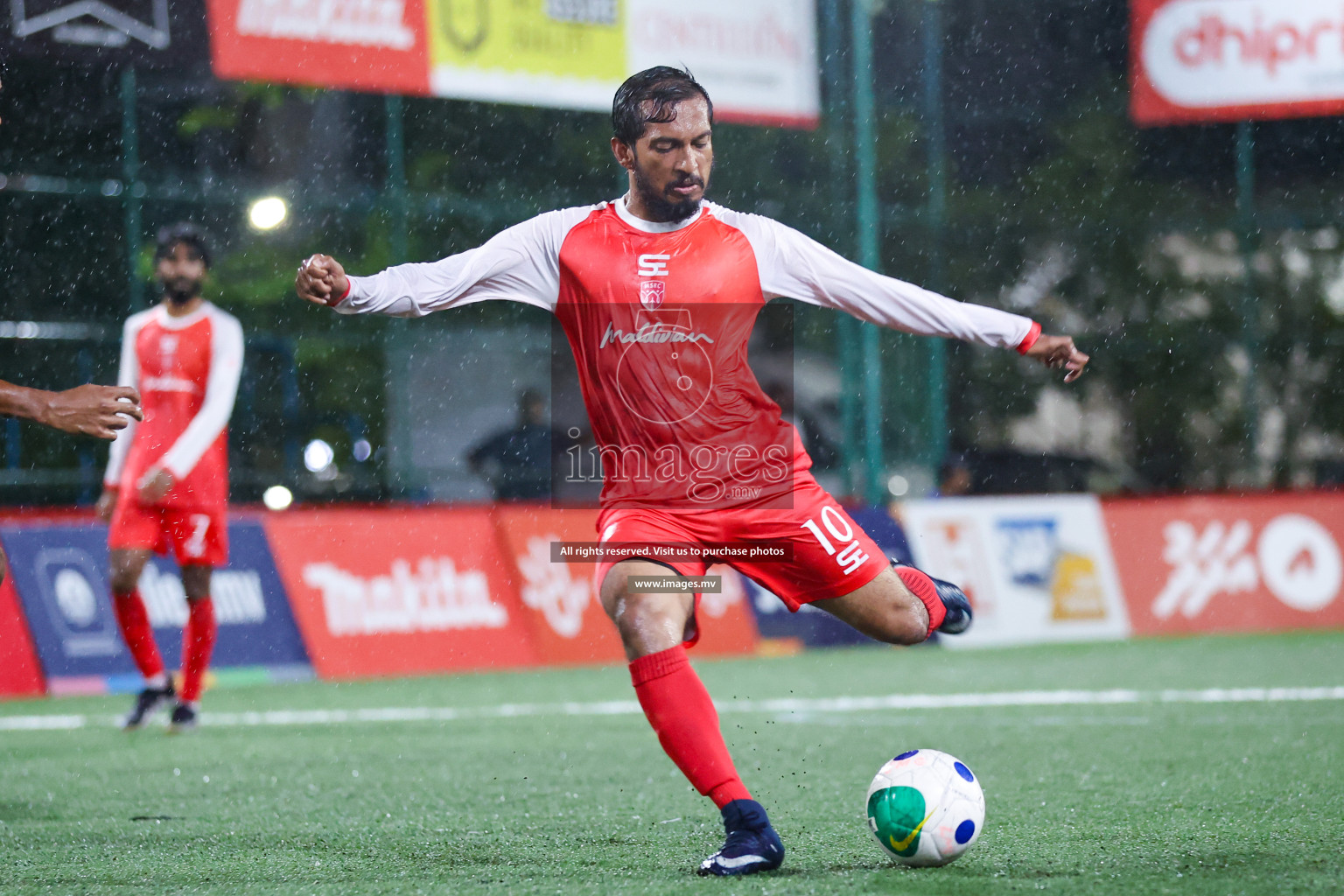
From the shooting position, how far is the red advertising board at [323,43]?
45.9ft

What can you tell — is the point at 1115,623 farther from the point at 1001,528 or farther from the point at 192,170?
the point at 192,170

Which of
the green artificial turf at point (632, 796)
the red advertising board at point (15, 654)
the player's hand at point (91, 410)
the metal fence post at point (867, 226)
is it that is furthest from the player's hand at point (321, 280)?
the metal fence post at point (867, 226)

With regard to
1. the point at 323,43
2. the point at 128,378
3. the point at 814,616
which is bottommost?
the point at 814,616

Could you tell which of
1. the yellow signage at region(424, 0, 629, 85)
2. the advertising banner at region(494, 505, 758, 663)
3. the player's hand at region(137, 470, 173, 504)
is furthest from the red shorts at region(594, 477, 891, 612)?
the yellow signage at region(424, 0, 629, 85)

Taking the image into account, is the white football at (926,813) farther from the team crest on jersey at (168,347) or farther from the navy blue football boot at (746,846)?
the team crest on jersey at (168,347)

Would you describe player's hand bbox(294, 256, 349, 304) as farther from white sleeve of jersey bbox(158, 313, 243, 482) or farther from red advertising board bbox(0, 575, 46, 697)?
red advertising board bbox(0, 575, 46, 697)

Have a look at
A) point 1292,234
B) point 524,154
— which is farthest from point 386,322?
point 1292,234

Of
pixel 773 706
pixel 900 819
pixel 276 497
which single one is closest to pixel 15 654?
pixel 773 706

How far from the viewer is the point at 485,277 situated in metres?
4.88

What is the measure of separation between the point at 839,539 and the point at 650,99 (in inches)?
52.0

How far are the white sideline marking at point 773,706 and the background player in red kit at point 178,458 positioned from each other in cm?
53

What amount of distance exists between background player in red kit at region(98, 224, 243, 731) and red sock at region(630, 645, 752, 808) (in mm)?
4503

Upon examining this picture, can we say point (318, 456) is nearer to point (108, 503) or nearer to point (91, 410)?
point (108, 503)

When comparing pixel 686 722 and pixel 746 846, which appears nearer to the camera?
pixel 746 846
